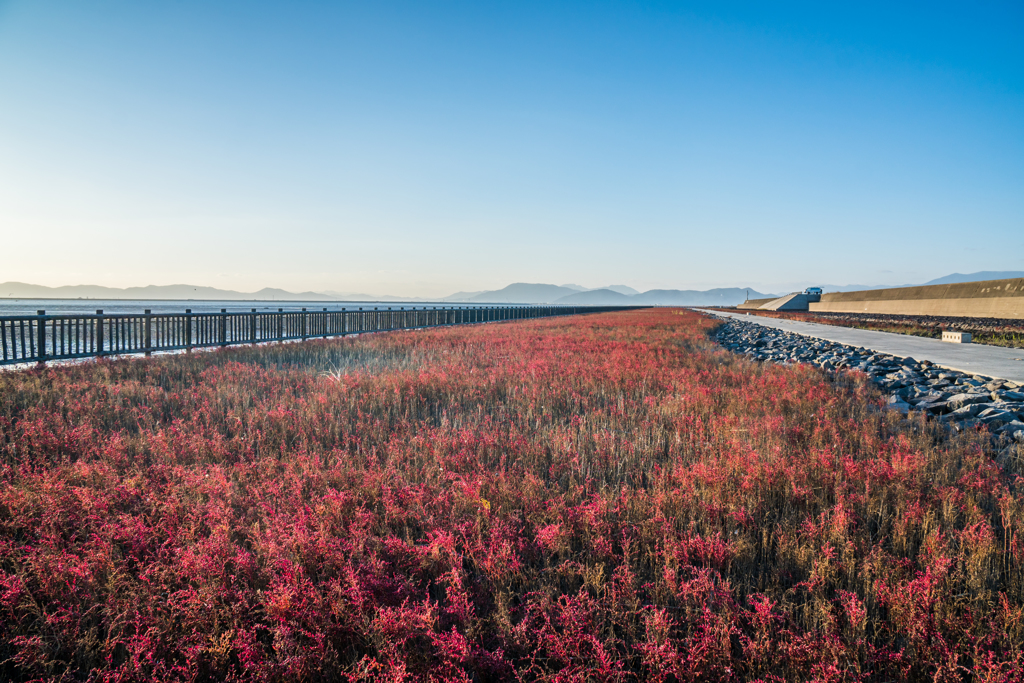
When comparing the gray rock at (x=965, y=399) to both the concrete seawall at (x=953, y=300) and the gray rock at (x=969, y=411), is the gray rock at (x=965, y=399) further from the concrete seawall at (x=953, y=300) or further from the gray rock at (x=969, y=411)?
the concrete seawall at (x=953, y=300)

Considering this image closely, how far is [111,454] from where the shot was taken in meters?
4.54

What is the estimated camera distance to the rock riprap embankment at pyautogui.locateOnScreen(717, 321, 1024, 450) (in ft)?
20.2

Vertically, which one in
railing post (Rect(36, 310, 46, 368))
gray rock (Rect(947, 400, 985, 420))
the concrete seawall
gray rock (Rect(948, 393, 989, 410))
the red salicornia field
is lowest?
the red salicornia field

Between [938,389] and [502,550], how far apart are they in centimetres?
918

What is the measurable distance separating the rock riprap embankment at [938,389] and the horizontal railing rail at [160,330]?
1637 cm

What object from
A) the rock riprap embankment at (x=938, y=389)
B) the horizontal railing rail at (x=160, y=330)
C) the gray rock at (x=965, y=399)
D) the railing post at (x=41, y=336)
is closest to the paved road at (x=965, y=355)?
the rock riprap embankment at (x=938, y=389)

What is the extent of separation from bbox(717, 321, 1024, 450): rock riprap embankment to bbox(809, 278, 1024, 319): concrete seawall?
1532cm

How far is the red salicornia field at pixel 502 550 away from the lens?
2203mm

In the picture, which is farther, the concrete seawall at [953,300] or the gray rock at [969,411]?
the concrete seawall at [953,300]

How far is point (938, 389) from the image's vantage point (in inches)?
327

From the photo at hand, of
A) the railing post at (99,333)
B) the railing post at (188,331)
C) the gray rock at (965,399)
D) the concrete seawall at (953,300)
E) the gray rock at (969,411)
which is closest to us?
the gray rock at (969,411)

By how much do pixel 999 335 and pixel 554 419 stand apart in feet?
59.6

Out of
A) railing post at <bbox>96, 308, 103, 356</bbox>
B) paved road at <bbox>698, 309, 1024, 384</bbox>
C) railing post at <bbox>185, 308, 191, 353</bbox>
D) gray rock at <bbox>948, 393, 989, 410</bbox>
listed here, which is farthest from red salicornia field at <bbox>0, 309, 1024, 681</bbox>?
railing post at <bbox>185, 308, 191, 353</bbox>

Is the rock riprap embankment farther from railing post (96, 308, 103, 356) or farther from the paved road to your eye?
railing post (96, 308, 103, 356)
